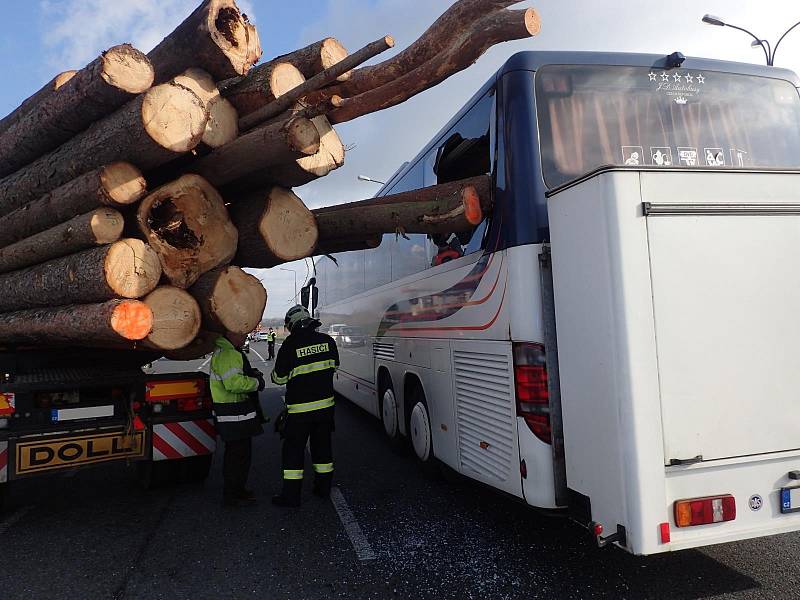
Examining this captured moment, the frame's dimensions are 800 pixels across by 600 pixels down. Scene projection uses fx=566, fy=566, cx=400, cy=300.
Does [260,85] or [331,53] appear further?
[331,53]

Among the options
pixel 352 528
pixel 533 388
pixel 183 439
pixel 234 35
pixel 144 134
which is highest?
pixel 234 35

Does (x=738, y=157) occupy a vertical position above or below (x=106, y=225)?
above

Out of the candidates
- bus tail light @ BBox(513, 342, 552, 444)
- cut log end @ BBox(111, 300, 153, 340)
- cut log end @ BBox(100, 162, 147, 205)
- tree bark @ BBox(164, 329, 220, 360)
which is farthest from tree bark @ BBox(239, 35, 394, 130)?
bus tail light @ BBox(513, 342, 552, 444)

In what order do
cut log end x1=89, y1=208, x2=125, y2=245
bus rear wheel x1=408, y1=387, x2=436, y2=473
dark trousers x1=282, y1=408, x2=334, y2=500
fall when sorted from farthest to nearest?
bus rear wheel x1=408, y1=387, x2=436, y2=473
dark trousers x1=282, y1=408, x2=334, y2=500
cut log end x1=89, y1=208, x2=125, y2=245

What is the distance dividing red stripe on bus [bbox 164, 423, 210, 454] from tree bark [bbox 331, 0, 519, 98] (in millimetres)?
3168

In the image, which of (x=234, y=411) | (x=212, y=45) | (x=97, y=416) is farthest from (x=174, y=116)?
(x=97, y=416)

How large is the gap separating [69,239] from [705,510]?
13.6 feet

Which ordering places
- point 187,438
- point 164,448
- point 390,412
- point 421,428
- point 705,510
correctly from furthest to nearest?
point 390,412 < point 421,428 < point 187,438 < point 164,448 < point 705,510

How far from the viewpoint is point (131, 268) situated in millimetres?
3615

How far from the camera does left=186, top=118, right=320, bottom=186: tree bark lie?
3430mm

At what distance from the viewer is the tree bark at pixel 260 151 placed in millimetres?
3430

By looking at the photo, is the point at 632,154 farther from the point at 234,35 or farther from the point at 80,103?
the point at 80,103

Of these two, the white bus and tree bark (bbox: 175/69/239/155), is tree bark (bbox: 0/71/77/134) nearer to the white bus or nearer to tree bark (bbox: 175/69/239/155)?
tree bark (bbox: 175/69/239/155)

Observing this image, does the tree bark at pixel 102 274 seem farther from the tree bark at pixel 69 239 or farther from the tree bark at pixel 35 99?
the tree bark at pixel 35 99
